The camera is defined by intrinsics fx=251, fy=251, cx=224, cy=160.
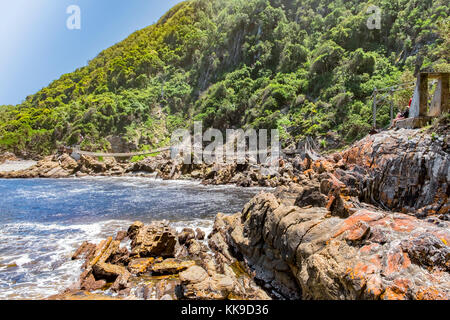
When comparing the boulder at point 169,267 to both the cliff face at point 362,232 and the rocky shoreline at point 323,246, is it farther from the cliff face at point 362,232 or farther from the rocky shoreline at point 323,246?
the cliff face at point 362,232

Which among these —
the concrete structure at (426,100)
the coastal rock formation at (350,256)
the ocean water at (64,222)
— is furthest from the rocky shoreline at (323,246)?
the ocean water at (64,222)

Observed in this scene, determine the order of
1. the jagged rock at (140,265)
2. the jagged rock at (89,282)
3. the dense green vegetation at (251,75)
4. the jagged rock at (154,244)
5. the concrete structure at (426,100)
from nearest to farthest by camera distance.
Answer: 1. the jagged rock at (89,282)
2. the jagged rock at (140,265)
3. the jagged rock at (154,244)
4. the concrete structure at (426,100)
5. the dense green vegetation at (251,75)

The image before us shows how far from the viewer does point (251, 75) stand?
181 ft

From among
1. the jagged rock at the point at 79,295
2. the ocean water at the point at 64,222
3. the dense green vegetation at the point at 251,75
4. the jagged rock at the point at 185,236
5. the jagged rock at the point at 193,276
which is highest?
the dense green vegetation at the point at 251,75

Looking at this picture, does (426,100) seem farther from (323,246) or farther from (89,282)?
(89,282)

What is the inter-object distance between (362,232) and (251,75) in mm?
53927

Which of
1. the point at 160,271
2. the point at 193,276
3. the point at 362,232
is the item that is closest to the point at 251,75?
the point at 160,271

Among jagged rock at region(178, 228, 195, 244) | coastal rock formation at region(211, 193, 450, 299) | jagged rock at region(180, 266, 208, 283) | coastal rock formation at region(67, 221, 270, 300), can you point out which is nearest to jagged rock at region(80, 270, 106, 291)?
coastal rock formation at region(67, 221, 270, 300)

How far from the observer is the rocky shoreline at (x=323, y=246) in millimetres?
4375

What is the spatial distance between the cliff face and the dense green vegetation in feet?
40.5

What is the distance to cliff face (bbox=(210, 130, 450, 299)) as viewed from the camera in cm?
422

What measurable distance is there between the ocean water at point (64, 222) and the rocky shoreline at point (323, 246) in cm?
108

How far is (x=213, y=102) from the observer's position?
171 feet
